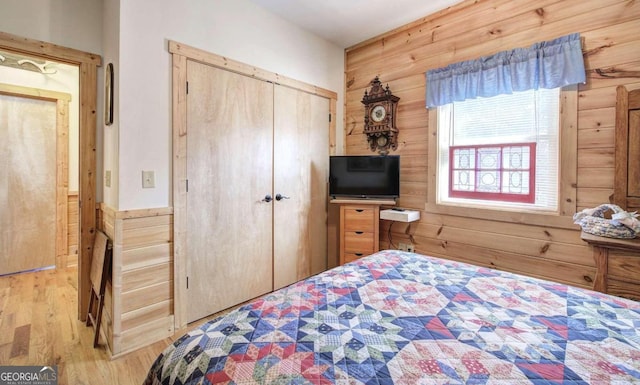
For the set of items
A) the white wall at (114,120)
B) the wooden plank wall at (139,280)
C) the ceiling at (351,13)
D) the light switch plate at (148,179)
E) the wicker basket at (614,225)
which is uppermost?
the ceiling at (351,13)

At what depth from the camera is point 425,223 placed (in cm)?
292

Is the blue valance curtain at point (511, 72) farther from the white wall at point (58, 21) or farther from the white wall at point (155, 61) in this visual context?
the white wall at point (58, 21)

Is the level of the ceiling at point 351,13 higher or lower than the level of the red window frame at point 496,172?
higher

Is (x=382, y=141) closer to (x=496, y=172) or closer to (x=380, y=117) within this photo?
(x=380, y=117)

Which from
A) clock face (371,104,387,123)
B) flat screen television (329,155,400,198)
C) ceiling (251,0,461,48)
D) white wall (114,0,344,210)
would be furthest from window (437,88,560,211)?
white wall (114,0,344,210)

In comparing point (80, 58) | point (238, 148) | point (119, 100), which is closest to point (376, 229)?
point (238, 148)

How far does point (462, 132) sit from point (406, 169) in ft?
2.04

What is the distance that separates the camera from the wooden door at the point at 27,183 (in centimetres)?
329

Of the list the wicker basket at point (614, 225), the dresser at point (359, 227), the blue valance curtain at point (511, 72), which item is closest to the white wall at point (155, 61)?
the dresser at point (359, 227)

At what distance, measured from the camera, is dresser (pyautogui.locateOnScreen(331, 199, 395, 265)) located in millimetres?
2953

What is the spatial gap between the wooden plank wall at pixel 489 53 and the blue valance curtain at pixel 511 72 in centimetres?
9

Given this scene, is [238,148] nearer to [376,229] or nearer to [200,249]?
[200,249]

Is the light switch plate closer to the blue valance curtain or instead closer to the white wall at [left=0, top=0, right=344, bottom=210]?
the white wall at [left=0, top=0, right=344, bottom=210]

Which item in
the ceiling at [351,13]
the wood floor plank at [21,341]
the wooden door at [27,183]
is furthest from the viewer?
the wooden door at [27,183]
